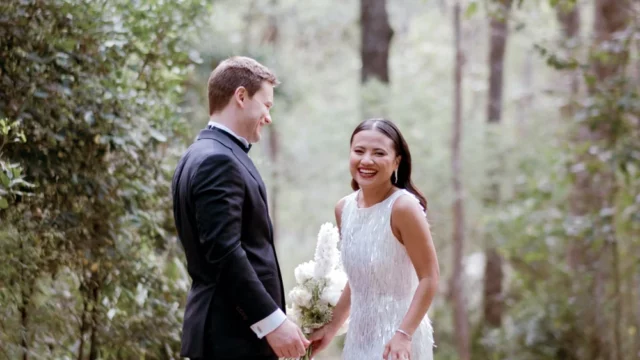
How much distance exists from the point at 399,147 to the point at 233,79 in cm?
77

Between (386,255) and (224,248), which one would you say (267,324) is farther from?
(386,255)

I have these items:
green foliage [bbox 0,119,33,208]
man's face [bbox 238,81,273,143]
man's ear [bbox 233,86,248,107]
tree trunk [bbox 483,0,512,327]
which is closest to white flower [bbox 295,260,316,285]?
man's face [bbox 238,81,273,143]

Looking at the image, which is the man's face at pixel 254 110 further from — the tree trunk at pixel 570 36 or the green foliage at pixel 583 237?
the green foliage at pixel 583 237

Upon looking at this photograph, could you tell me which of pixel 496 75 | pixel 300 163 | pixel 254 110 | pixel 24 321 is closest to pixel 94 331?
pixel 24 321

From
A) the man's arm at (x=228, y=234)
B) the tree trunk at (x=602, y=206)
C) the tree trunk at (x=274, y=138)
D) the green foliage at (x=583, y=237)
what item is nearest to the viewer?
the man's arm at (x=228, y=234)

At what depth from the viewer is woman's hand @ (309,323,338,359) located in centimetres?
Answer: 361

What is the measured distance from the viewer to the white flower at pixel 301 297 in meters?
3.59

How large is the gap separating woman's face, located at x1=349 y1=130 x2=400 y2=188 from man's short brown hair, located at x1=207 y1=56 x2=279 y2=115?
1.66ft

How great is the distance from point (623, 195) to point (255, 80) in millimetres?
6514

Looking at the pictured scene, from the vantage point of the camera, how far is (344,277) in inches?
A: 145

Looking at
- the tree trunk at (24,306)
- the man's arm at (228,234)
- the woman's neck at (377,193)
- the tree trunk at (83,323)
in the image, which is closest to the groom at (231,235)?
the man's arm at (228,234)

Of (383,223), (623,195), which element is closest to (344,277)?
(383,223)

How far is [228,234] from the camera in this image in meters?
2.96

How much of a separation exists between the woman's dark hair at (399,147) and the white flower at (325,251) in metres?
0.25
